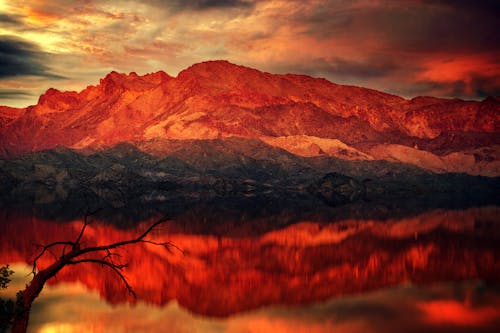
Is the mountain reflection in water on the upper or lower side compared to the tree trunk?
lower

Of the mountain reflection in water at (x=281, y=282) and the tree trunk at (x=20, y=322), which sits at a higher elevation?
the tree trunk at (x=20, y=322)

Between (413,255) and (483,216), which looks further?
(483,216)

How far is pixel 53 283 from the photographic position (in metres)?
51.1

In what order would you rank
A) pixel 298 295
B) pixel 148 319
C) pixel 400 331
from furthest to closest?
1. pixel 298 295
2. pixel 148 319
3. pixel 400 331

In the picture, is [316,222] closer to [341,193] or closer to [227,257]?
[227,257]

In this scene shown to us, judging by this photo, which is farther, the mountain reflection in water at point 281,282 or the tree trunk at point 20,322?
the mountain reflection in water at point 281,282

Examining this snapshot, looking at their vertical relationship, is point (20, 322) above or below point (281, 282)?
above

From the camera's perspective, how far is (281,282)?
51.3 meters

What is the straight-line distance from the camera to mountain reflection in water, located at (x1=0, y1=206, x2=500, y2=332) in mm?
39031

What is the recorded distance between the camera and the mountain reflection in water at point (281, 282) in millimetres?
Answer: 39031

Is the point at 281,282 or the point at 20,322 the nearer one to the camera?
the point at 20,322

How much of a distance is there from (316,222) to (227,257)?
124 ft

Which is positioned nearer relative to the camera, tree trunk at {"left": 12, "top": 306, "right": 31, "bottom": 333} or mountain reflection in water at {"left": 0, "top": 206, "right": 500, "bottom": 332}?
tree trunk at {"left": 12, "top": 306, "right": 31, "bottom": 333}

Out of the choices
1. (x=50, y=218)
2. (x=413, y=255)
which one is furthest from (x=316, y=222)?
(x=50, y=218)
